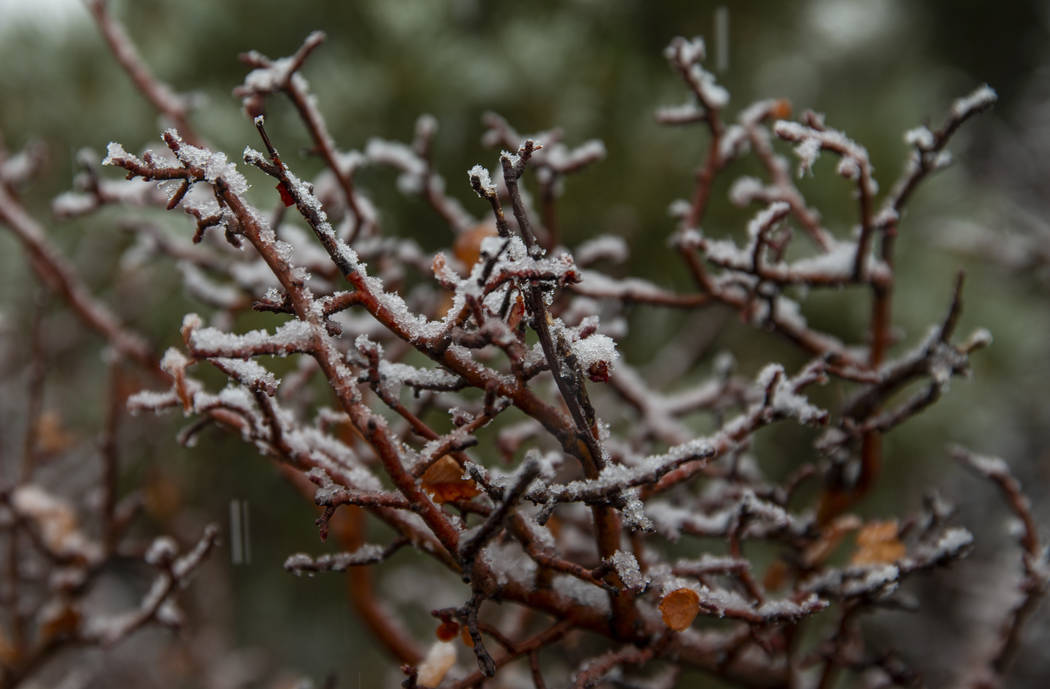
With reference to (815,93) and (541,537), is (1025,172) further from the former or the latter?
(541,537)

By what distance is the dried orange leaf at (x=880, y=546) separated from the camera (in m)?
0.53

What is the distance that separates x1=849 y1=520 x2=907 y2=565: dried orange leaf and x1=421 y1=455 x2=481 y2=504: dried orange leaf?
12.0 inches

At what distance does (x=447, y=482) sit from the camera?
39 centimetres

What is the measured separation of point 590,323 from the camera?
371 millimetres

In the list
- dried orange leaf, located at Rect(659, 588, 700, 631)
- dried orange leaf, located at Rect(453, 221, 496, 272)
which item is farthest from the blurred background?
dried orange leaf, located at Rect(659, 588, 700, 631)

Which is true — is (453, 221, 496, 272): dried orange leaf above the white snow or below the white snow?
above

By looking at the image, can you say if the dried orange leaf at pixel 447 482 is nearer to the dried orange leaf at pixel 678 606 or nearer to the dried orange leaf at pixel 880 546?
the dried orange leaf at pixel 678 606

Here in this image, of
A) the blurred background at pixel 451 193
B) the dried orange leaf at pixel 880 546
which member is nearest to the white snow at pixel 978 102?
the dried orange leaf at pixel 880 546

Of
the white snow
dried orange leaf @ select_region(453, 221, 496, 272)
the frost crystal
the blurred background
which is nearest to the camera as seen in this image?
the frost crystal

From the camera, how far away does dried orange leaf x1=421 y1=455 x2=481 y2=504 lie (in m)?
0.38

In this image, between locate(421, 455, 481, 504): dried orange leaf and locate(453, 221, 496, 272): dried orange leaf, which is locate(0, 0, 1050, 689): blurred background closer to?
locate(453, 221, 496, 272): dried orange leaf

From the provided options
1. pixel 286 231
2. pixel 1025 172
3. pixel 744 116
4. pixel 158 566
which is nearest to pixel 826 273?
pixel 744 116

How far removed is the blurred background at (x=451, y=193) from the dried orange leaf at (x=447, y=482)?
0.81 metres

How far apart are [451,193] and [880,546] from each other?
1.02 meters
